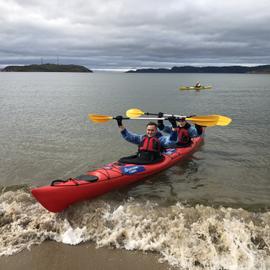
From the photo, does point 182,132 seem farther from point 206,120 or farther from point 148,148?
point 148,148

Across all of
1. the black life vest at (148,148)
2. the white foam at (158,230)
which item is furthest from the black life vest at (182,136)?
the white foam at (158,230)

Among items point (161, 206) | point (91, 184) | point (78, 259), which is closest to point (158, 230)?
point (161, 206)

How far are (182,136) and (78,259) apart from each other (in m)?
6.95

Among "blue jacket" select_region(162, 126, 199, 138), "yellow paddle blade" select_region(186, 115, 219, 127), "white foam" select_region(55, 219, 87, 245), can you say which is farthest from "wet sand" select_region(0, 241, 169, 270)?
"blue jacket" select_region(162, 126, 199, 138)

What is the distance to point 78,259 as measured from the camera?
568 cm

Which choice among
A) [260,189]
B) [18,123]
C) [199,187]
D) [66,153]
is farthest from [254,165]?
[18,123]

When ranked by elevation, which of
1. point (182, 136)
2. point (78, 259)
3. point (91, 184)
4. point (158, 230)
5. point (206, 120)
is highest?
point (206, 120)

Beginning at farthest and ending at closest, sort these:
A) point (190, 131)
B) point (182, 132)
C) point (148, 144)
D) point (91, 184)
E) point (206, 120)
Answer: point (190, 131) → point (182, 132) → point (206, 120) → point (148, 144) → point (91, 184)

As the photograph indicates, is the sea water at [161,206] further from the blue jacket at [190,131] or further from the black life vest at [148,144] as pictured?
the black life vest at [148,144]

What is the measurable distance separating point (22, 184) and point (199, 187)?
5150 mm

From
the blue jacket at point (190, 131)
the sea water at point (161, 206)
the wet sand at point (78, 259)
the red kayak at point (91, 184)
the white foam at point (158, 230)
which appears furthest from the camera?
the blue jacket at point (190, 131)

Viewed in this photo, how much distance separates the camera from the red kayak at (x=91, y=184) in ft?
22.3

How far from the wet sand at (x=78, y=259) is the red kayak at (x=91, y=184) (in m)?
1.06

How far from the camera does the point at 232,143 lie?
46.5ft
